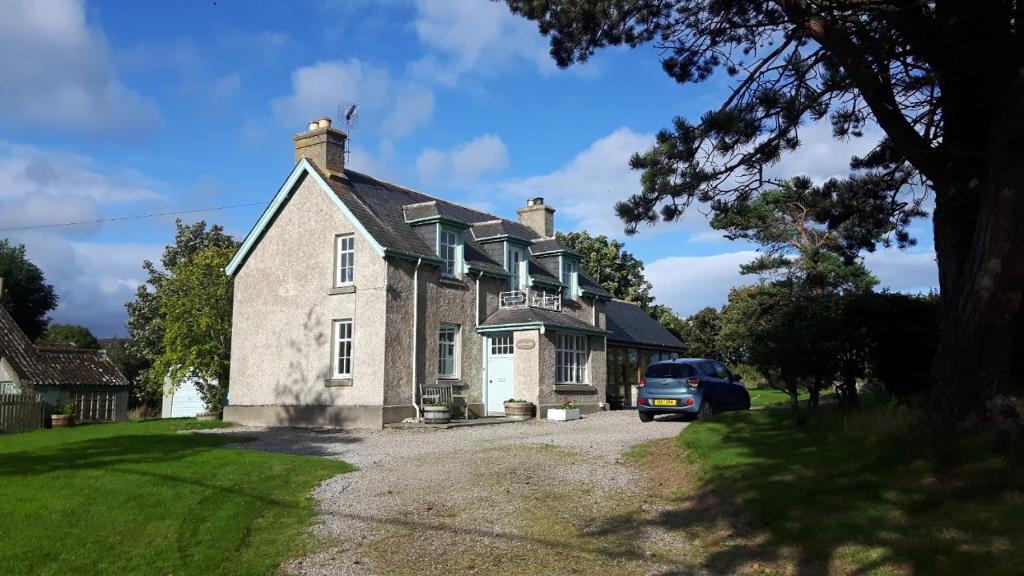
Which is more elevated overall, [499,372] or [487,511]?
[499,372]

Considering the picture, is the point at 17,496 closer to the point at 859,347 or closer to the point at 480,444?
the point at 480,444

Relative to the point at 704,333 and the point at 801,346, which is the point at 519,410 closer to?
the point at 801,346

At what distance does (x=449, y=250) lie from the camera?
24812mm

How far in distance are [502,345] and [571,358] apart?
272 cm

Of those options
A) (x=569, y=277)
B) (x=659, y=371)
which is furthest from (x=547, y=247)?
(x=659, y=371)

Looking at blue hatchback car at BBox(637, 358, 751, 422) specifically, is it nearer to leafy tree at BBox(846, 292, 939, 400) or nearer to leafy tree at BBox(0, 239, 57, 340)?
leafy tree at BBox(846, 292, 939, 400)

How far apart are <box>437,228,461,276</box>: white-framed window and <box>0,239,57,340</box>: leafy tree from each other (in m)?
38.6

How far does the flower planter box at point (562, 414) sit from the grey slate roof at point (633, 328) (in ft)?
25.9

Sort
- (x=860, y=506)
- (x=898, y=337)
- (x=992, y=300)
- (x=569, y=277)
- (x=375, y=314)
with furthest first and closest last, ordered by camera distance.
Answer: (x=569, y=277) < (x=375, y=314) < (x=898, y=337) < (x=992, y=300) < (x=860, y=506)

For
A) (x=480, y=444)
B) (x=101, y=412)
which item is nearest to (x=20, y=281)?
(x=101, y=412)

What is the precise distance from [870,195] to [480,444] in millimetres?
9333

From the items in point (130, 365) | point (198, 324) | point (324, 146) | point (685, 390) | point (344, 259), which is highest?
point (324, 146)

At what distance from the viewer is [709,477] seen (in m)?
10.8

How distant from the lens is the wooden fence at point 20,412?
915 inches
